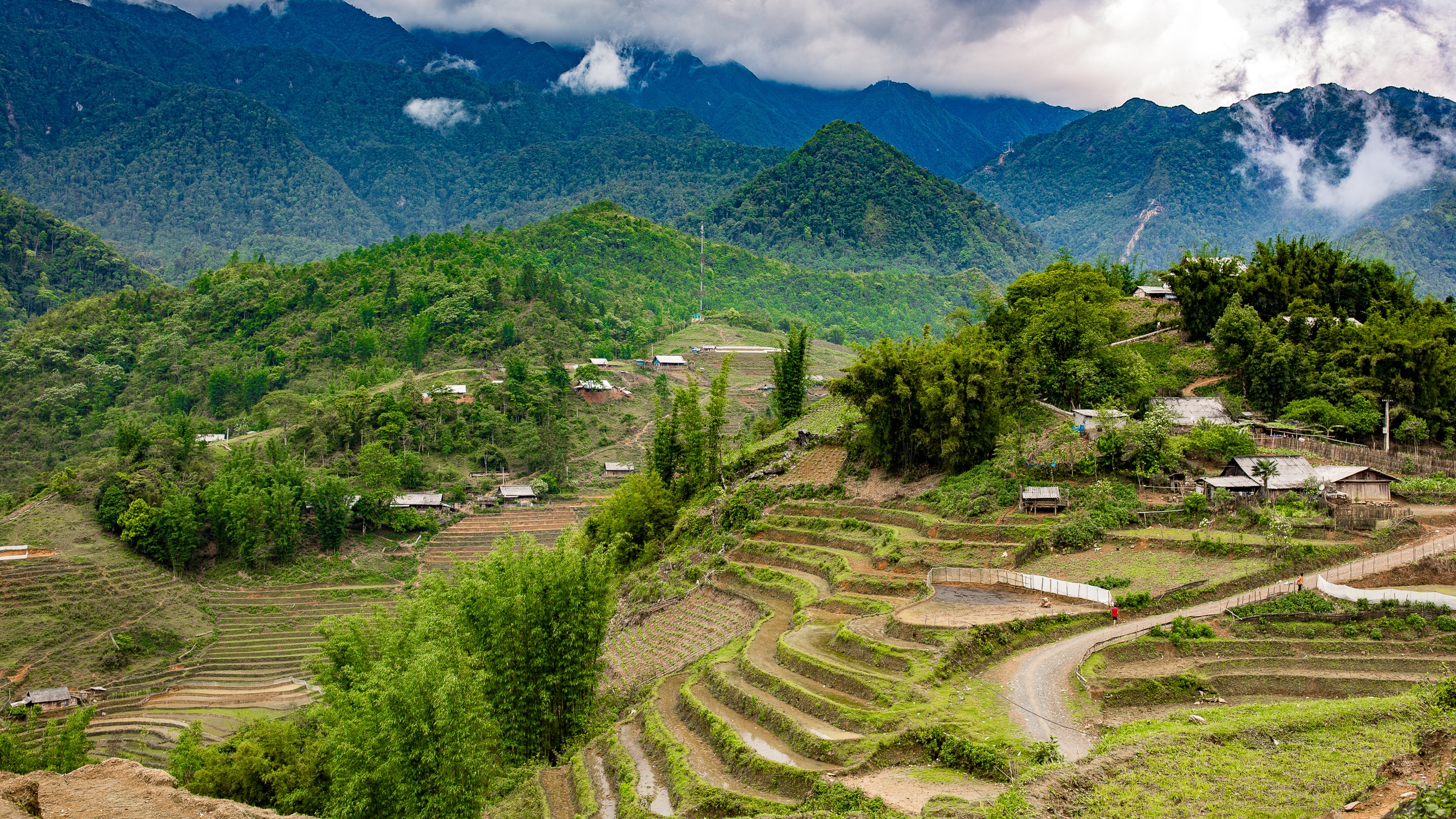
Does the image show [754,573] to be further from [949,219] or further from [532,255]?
[949,219]

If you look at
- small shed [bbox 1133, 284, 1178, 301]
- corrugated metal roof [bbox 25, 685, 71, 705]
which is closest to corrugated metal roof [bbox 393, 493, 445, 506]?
corrugated metal roof [bbox 25, 685, 71, 705]

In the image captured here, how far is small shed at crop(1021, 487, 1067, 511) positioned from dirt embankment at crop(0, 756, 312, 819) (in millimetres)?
A: 23073

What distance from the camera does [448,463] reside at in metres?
67.2

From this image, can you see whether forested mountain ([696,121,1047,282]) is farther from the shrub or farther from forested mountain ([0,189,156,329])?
the shrub

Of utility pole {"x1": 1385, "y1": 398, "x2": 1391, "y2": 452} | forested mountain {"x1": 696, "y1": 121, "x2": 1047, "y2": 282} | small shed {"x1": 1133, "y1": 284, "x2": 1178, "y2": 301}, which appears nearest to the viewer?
utility pole {"x1": 1385, "y1": 398, "x2": 1391, "y2": 452}

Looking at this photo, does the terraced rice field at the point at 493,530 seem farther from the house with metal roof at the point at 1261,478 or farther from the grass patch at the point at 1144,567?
the house with metal roof at the point at 1261,478

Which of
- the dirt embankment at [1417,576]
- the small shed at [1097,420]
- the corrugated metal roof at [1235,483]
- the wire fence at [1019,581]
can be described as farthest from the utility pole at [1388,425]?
the wire fence at [1019,581]

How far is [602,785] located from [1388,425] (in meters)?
29.6

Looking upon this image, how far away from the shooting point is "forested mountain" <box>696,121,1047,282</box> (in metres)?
143

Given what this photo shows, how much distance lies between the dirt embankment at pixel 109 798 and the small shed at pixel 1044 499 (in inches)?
908

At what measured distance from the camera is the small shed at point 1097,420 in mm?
34031

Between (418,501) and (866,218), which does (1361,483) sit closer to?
(418,501)

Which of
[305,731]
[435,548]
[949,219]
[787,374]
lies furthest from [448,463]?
[949,219]

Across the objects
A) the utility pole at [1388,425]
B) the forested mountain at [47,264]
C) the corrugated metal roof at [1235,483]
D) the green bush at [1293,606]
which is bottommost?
the green bush at [1293,606]
